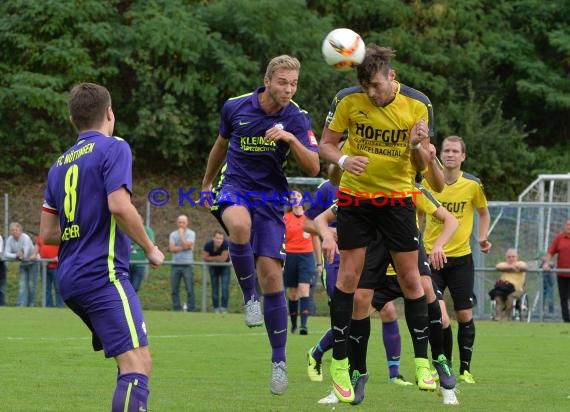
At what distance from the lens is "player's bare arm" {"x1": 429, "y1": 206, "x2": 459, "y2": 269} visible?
985 cm

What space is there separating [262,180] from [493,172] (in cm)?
2467

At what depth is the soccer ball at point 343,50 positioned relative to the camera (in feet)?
24.6

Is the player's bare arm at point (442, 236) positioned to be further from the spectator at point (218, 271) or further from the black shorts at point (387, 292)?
the spectator at point (218, 271)

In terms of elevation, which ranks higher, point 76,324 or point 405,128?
point 405,128

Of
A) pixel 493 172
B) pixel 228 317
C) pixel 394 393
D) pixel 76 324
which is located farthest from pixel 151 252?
pixel 493 172

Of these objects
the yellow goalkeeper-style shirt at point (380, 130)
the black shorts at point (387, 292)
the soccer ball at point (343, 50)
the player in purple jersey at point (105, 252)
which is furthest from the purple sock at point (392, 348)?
the player in purple jersey at point (105, 252)

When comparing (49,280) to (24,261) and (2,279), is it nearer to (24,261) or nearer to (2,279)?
(24,261)

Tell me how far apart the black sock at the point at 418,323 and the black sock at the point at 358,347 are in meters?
0.38

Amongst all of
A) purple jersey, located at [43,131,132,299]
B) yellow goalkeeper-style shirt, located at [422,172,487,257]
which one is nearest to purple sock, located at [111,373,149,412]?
purple jersey, located at [43,131,132,299]

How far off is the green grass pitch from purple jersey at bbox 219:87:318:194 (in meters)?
1.75

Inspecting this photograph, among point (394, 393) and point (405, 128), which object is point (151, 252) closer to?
point (405, 128)

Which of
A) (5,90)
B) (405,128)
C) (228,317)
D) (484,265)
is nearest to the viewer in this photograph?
(405,128)

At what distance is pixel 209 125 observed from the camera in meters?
31.0

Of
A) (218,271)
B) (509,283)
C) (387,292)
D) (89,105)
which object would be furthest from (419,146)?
(218,271)
